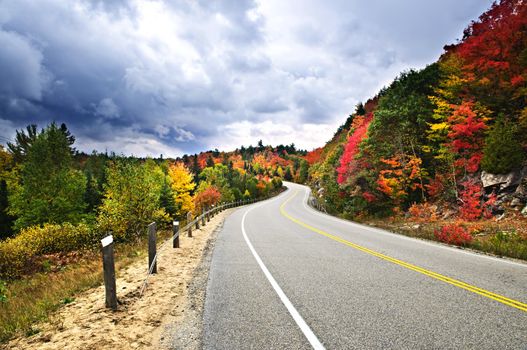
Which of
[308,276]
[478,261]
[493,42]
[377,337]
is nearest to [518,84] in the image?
[493,42]

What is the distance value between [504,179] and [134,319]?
19.2 metres

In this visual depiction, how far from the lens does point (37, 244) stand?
1544 centimetres

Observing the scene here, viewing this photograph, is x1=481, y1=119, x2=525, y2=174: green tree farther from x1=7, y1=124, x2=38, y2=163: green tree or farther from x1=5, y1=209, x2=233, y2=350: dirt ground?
x1=7, y1=124, x2=38, y2=163: green tree

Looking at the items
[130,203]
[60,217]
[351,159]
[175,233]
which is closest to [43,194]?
[60,217]

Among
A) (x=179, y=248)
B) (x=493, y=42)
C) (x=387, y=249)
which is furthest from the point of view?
(x=493, y=42)

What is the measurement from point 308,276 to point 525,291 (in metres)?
4.03

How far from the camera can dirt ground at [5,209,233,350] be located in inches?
145

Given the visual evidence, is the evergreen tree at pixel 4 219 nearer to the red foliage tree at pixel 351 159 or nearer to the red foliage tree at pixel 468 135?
the red foliage tree at pixel 351 159

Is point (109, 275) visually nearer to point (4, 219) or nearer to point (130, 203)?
point (130, 203)

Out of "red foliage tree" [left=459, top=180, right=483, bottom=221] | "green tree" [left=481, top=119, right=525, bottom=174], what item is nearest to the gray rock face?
"green tree" [left=481, top=119, right=525, bottom=174]

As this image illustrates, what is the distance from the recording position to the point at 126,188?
20.6m

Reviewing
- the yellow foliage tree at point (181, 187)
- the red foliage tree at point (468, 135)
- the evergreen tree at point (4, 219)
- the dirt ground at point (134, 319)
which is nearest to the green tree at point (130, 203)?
the dirt ground at point (134, 319)

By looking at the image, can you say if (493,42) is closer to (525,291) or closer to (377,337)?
(525,291)

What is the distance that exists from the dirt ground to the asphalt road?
1.18ft
